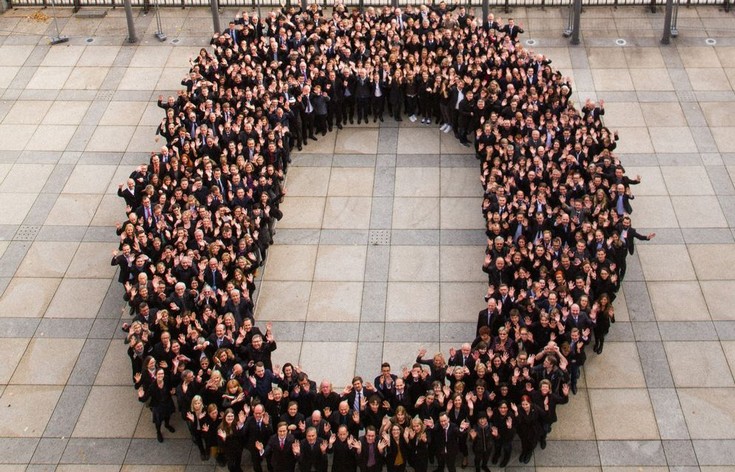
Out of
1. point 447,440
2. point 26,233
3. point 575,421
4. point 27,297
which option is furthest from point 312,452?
point 26,233

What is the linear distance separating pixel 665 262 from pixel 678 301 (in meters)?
1.07

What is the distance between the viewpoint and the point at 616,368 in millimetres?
15305

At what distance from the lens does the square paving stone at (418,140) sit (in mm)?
20578

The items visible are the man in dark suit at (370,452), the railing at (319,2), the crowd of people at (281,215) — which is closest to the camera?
the man in dark suit at (370,452)

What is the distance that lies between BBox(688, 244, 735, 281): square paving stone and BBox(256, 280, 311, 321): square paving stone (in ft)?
22.6

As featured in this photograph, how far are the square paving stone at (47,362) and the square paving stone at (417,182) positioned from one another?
693 centimetres

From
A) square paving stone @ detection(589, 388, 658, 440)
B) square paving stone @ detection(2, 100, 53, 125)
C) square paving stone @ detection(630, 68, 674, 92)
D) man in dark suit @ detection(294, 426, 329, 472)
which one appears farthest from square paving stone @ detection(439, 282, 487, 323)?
square paving stone @ detection(2, 100, 53, 125)

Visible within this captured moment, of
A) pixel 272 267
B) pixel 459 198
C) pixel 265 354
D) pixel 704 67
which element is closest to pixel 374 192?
pixel 459 198

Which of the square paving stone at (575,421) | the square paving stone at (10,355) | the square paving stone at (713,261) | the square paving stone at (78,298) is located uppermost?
the square paving stone at (78,298)

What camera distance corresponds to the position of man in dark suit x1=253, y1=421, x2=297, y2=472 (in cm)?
1302

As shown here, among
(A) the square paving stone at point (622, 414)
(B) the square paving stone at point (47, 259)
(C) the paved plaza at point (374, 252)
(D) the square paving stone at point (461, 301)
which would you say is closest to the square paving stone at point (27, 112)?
(C) the paved plaza at point (374, 252)

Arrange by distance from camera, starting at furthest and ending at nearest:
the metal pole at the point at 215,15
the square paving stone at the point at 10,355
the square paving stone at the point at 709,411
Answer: the metal pole at the point at 215,15
the square paving stone at the point at 10,355
the square paving stone at the point at 709,411

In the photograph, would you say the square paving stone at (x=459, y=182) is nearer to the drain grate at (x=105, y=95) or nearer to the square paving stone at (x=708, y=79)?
the square paving stone at (x=708, y=79)

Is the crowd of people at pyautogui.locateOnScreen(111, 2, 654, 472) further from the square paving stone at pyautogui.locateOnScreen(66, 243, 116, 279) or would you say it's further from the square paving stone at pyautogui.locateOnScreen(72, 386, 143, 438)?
the square paving stone at pyautogui.locateOnScreen(66, 243, 116, 279)
